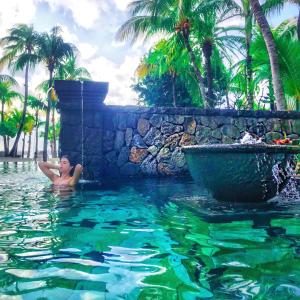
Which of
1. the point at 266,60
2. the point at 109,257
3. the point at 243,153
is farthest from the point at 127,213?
the point at 266,60

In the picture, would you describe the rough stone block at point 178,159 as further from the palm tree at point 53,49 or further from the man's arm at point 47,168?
the palm tree at point 53,49

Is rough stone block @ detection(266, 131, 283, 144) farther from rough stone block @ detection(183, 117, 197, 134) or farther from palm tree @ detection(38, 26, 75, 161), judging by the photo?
palm tree @ detection(38, 26, 75, 161)

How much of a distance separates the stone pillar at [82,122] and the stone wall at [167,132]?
29 centimetres

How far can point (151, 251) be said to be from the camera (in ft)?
8.07

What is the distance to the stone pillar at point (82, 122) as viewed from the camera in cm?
710

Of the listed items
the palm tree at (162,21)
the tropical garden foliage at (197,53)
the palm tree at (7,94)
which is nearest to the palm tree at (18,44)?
the tropical garden foliage at (197,53)

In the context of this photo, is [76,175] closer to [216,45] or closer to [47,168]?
[47,168]

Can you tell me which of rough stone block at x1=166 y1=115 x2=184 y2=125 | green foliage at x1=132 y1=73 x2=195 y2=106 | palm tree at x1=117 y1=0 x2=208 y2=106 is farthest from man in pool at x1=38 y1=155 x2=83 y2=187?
green foliage at x1=132 y1=73 x2=195 y2=106

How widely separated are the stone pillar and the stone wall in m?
0.29

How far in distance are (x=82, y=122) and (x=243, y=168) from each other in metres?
4.25

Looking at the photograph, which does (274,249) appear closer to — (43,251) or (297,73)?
(43,251)

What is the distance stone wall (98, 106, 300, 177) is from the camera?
789 centimetres

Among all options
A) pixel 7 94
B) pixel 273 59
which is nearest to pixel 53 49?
pixel 7 94

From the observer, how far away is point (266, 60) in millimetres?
13734
